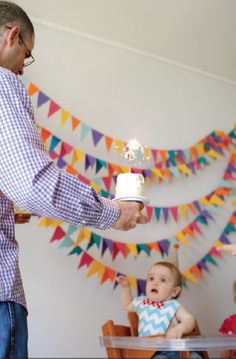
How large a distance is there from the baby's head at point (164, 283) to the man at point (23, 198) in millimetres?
834

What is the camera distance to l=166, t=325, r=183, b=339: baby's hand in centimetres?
145

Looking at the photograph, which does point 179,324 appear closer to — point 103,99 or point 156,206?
point 156,206

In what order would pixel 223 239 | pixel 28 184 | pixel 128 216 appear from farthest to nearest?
pixel 223 239 → pixel 128 216 → pixel 28 184

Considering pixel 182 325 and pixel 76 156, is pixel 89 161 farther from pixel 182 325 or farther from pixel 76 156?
pixel 182 325

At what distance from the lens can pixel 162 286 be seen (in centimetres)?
170

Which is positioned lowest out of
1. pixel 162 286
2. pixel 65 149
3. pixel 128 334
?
pixel 128 334

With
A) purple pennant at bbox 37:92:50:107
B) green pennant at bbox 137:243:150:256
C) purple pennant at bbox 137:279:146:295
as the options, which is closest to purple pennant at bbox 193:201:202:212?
green pennant at bbox 137:243:150:256

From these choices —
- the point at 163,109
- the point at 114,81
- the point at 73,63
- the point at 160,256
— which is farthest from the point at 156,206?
the point at 73,63

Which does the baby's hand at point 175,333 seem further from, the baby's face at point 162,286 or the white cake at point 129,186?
the white cake at point 129,186

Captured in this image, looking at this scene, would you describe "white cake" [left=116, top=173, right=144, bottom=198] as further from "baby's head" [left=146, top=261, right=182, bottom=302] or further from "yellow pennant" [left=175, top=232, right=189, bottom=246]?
"yellow pennant" [left=175, top=232, right=189, bottom=246]

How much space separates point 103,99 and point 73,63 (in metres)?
0.19

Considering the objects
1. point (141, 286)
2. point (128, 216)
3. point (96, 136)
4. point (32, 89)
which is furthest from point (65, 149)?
point (128, 216)

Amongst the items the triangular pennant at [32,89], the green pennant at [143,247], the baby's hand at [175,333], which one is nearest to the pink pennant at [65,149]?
the triangular pennant at [32,89]

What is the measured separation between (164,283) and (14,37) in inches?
41.1
